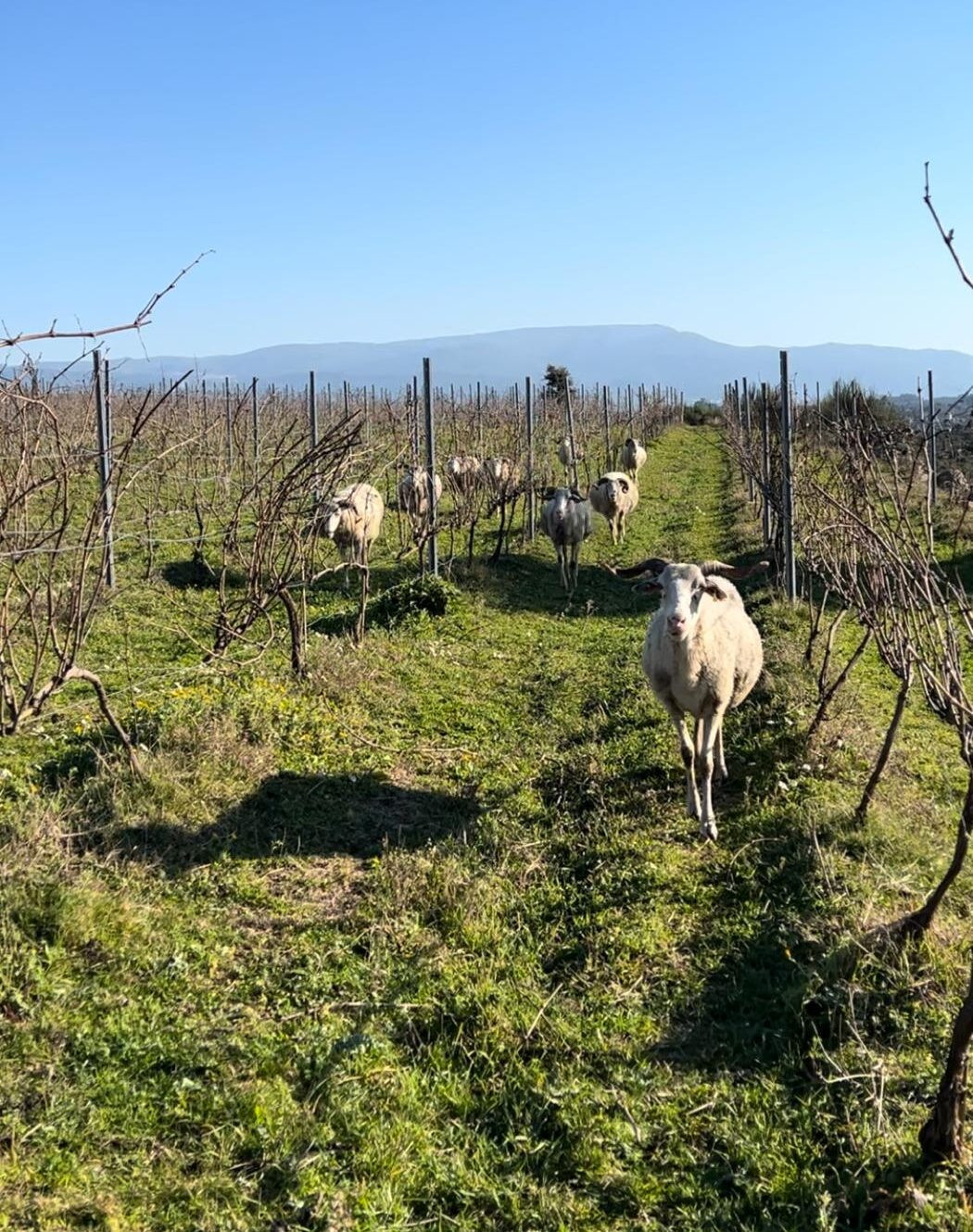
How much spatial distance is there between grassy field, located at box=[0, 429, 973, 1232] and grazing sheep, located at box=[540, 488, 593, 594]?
6088 millimetres

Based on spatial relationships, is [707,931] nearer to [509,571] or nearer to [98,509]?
[98,509]

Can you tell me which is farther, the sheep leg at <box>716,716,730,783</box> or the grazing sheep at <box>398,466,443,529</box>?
the grazing sheep at <box>398,466,443,529</box>

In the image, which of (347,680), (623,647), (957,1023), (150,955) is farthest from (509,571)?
(957,1023)

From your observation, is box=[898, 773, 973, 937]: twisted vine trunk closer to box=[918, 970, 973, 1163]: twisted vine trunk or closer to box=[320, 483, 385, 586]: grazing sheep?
box=[918, 970, 973, 1163]: twisted vine trunk

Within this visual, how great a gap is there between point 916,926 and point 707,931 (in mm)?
1040

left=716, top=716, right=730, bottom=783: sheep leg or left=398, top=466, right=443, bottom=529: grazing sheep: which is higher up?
left=398, top=466, right=443, bottom=529: grazing sheep

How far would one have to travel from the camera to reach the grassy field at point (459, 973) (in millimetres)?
3449

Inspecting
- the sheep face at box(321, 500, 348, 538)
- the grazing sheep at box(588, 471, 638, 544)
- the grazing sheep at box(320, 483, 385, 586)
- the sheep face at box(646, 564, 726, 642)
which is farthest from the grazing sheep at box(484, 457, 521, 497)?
the sheep face at box(646, 564, 726, 642)

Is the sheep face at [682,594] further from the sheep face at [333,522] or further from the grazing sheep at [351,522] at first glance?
the sheep face at [333,522]

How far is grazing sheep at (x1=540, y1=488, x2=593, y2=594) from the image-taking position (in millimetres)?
14359

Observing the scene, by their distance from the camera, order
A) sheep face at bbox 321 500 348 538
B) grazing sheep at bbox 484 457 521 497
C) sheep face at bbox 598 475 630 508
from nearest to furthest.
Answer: sheep face at bbox 321 500 348 538, grazing sheep at bbox 484 457 521 497, sheep face at bbox 598 475 630 508

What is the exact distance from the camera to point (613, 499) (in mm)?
17406

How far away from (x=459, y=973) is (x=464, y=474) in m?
10.9

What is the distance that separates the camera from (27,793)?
630 cm
